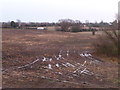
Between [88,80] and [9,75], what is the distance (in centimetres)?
389

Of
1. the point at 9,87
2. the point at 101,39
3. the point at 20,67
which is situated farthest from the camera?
the point at 101,39

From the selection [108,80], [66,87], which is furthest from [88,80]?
[66,87]

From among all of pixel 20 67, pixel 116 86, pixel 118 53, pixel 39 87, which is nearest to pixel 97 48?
pixel 118 53

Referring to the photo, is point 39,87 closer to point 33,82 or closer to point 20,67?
point 33,82

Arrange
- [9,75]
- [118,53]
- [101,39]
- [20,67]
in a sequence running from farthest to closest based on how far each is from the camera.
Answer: [101,39], [118,53], [20,67], [9,75]

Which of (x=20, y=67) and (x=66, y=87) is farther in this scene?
(x=20, y=67)

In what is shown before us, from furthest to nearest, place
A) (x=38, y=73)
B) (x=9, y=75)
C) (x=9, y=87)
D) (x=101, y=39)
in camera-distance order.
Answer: (x=101, y=39) → (x=38, y=73) → (x=9, y=75) → (x=9, y=87)

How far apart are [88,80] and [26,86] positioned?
357 cm

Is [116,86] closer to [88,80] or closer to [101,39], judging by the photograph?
[88,80]

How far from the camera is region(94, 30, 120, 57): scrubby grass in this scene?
2628 centimetres

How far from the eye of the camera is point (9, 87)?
11.5 m

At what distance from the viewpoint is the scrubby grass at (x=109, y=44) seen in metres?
26.3

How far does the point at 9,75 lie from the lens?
45.1 feet

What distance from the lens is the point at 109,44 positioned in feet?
88.9
